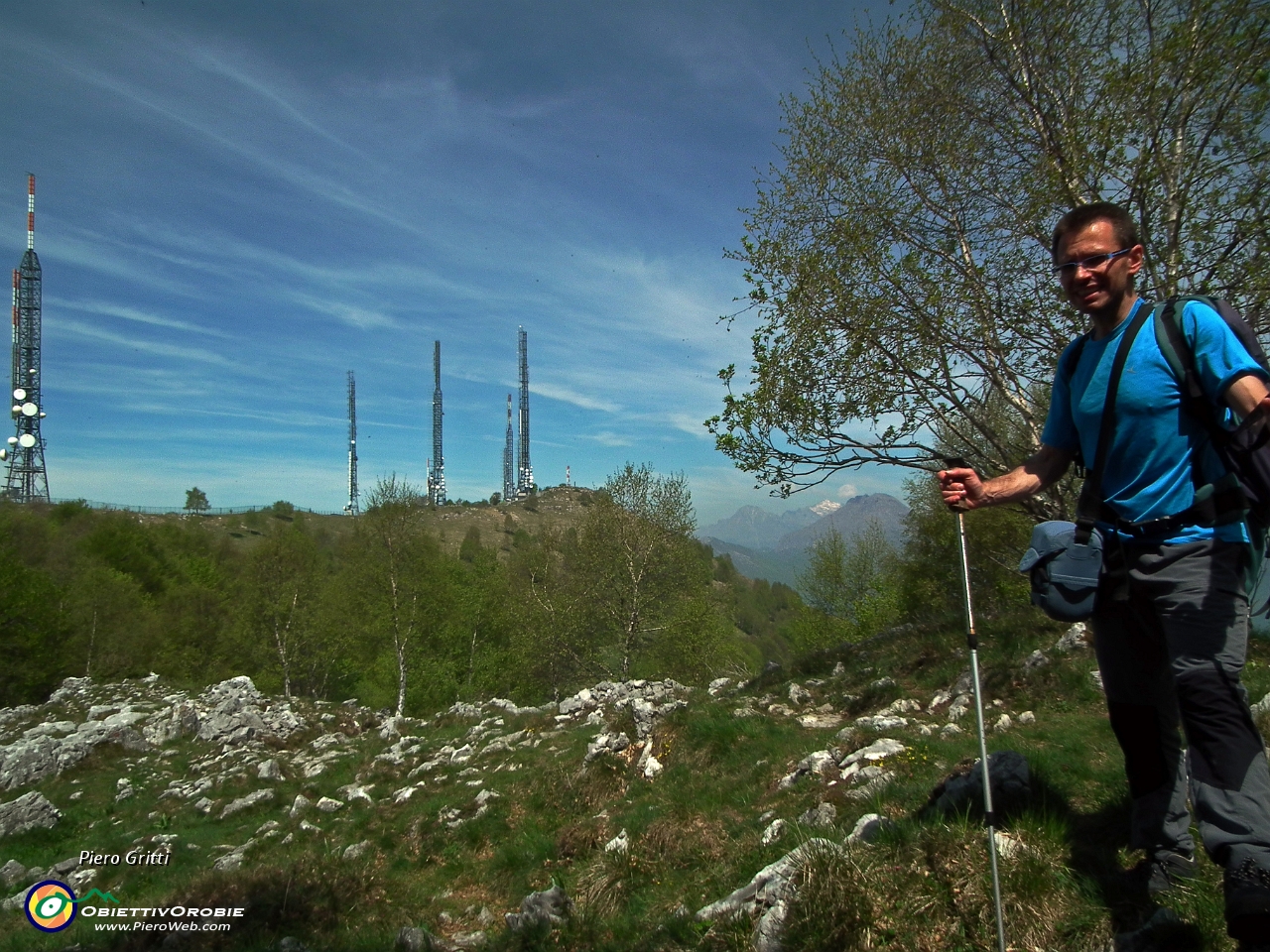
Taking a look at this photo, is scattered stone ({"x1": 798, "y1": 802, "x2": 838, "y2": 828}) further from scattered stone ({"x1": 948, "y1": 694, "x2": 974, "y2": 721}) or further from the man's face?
scattered stone ({"x1": 948, "y1": 694, "x2": 974, "y2": 721})

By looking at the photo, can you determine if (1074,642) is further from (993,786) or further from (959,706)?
(993,786)

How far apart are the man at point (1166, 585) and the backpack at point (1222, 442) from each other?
25mm

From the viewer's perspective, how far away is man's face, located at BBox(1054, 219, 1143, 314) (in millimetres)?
3084

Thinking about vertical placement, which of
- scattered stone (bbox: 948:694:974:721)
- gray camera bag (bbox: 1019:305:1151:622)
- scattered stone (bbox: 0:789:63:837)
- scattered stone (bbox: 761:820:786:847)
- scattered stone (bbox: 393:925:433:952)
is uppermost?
gray camera bag (bbox: 1019:305:1151:622)

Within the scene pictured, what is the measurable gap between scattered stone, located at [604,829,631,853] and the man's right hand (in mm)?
4446

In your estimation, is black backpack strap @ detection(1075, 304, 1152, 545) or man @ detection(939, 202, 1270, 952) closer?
man @ detection(939, 202, 1270, 952)

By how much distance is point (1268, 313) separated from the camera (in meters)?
8.90

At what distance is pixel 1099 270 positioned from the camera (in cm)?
309

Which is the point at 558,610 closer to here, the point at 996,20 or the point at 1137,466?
the point at 996,20

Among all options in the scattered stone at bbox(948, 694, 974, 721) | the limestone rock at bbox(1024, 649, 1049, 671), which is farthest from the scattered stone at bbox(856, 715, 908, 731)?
the limestone rock at bbox(1024, 649, 1049, 671)

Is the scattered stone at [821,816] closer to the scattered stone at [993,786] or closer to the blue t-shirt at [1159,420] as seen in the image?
the scattered stone at [993,786]

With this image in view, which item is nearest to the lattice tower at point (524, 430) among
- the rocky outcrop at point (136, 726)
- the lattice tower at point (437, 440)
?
the lattice tower at point (437, 440)

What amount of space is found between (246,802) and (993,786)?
555 inches

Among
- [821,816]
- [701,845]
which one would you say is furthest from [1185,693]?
[701,845]
